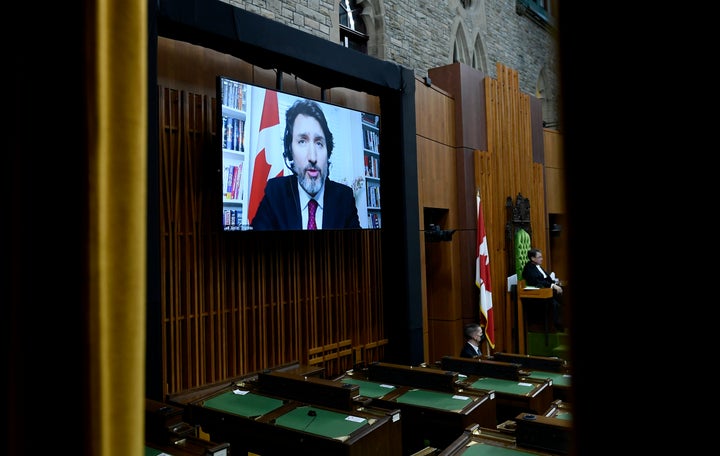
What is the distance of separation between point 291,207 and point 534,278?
4.43 m

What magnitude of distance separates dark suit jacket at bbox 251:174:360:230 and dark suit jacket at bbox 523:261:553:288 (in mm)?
3568

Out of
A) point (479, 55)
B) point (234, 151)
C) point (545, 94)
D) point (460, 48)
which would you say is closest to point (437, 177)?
point (234, 151)

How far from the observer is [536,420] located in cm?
283

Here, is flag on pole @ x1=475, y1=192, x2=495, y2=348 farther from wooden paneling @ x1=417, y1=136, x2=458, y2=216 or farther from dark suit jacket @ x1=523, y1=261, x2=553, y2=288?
dark suit jacket @ x1=523, y1=261, x2=553, y2=288

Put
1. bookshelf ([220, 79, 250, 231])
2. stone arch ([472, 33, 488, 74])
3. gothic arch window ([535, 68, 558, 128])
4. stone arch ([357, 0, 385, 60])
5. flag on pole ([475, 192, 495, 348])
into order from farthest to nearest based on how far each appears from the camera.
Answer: gothic arch window ([535, 68, 558, 128]) < stone arch ([472, 33, 488, 74]) < stone arch ([357, 0, 385, 60]) < flag on pole ([475, 192, 495, 348]) < bookshelf ([220, 79, 250, 231])

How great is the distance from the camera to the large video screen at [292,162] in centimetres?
447

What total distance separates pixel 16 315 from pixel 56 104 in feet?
1.19

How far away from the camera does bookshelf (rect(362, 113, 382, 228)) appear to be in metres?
5.77

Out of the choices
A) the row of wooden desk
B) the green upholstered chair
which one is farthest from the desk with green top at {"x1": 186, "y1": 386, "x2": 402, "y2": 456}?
the green upholstered chair

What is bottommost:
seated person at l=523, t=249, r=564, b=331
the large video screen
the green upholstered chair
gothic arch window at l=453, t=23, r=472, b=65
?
seated person at l=523, t=249, r=564, b=331

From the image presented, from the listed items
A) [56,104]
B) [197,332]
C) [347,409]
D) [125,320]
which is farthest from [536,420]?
[197,332]

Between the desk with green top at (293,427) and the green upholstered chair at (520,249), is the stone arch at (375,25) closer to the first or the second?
the green upholstered chair at (520,249)

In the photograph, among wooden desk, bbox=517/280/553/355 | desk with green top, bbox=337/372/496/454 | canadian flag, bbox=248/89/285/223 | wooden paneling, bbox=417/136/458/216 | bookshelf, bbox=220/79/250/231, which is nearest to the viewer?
desk with green top, bbox=337/372/496/454

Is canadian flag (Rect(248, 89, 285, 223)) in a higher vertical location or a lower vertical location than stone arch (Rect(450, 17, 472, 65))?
lower
